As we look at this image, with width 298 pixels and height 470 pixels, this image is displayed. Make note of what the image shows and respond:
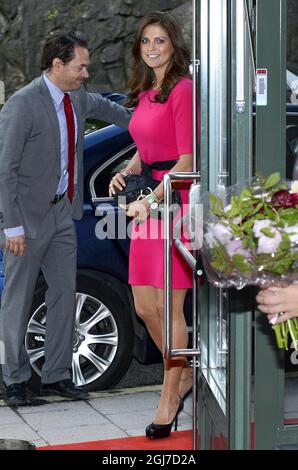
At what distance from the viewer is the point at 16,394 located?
6.46 metres

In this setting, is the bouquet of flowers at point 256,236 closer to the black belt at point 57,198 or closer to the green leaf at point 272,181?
the green leaf at point 272,181

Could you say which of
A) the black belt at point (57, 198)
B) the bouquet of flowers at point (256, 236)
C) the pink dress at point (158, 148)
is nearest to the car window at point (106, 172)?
the black belt at point (57, 198)

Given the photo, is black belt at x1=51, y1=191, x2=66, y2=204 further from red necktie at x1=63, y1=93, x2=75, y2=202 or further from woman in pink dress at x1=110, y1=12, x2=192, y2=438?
woman in pink dress at x1=110, y1=12, x2=192, y2=438

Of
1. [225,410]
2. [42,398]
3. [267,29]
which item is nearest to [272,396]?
[225,410]

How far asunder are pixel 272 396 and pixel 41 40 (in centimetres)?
1657

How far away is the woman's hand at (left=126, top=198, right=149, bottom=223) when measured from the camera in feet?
18.0

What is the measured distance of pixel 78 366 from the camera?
267 inches

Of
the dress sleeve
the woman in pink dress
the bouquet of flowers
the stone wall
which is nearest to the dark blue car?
the woman in pink dress

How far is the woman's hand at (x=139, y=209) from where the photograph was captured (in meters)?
5.48

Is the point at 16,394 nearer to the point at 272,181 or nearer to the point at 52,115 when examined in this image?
the point at 52,115

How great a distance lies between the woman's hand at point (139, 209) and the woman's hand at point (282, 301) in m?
2.20

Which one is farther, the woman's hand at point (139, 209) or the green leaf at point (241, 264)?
the woman's hand at point (139, 209)

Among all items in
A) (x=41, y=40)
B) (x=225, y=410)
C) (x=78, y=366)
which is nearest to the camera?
(x=225, y=410)
